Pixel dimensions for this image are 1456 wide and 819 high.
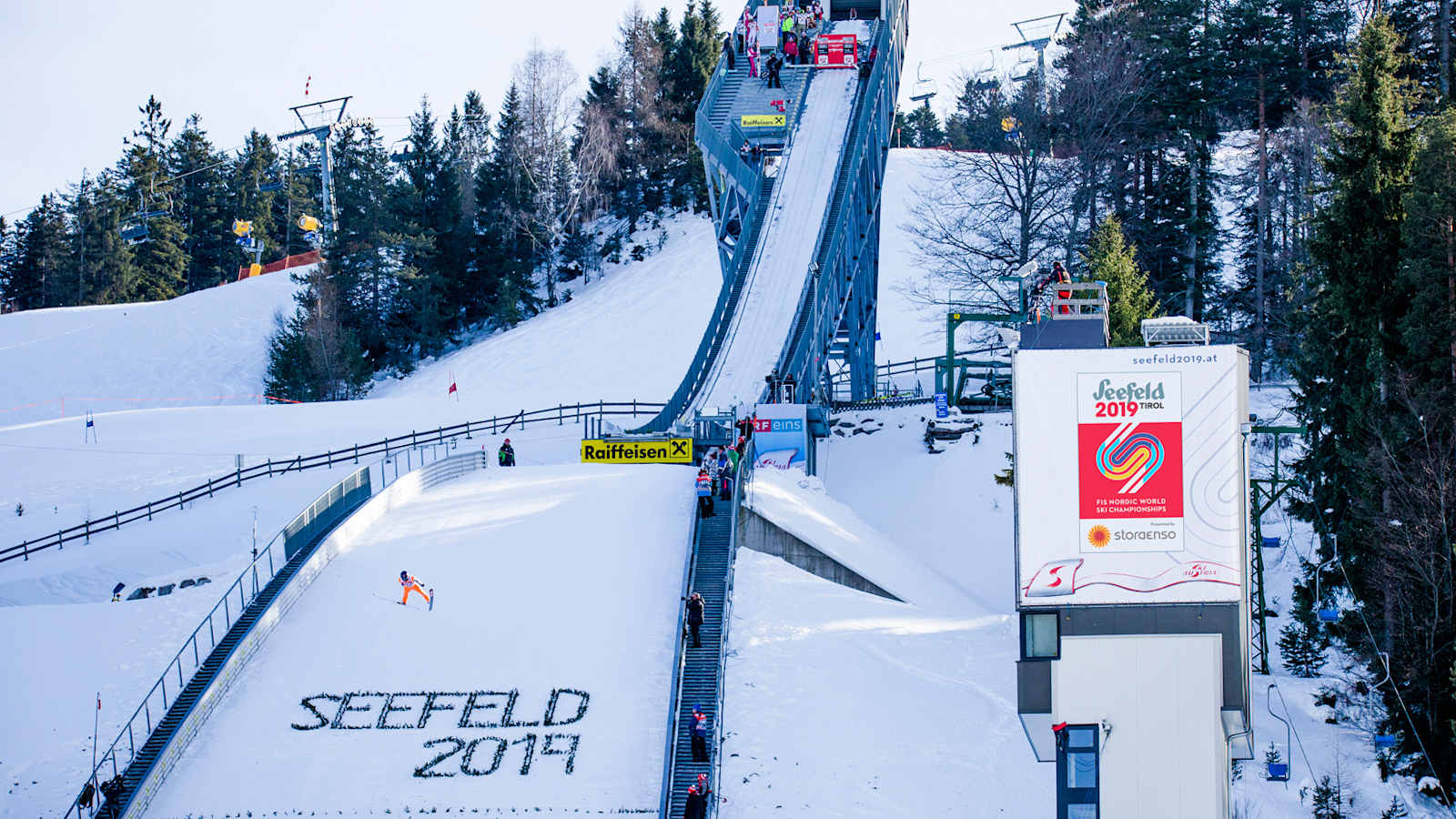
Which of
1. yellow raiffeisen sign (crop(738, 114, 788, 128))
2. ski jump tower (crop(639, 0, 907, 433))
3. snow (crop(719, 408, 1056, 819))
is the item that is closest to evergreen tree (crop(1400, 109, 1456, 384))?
snow (crop(719, 408, 1056, 819))

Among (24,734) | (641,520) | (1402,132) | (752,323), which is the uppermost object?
(1402,132)

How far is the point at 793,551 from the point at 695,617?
4.82 m

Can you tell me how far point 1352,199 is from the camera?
94.7 ft

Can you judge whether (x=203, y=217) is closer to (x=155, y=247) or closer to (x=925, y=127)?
(x=155, y=247)

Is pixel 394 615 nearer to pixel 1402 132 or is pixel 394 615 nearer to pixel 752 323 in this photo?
pixel 752 323

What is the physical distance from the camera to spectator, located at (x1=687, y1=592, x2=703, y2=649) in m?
25.7

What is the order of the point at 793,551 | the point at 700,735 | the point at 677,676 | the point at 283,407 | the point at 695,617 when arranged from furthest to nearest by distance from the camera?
the point at 283,407 < the point at 793,551 < the point at 695,617 < the point at 677,676 < the point at 700,735

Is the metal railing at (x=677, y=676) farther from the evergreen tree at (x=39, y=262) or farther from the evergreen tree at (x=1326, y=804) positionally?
the evergreen tree at (x=39, y=262)

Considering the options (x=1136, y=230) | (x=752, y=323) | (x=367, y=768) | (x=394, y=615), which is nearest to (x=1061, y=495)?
(x=367, y=768)

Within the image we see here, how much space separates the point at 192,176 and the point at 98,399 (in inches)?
1378

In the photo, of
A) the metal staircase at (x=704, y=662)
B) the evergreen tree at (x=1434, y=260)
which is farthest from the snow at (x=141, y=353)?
the evergreen tree at (x=1434, y=260)

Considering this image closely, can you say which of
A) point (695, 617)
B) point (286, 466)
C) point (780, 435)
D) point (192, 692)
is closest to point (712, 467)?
point (780, 435)

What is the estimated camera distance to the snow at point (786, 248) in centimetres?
4047

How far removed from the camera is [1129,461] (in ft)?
61.0
